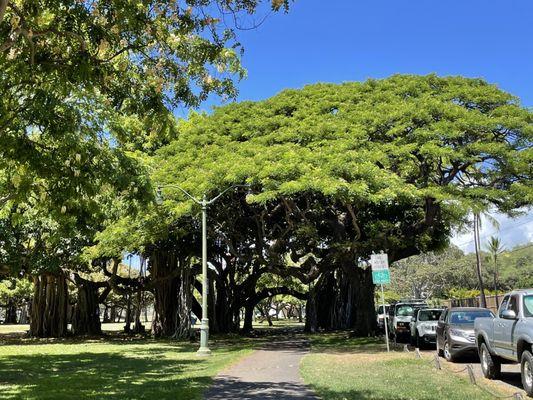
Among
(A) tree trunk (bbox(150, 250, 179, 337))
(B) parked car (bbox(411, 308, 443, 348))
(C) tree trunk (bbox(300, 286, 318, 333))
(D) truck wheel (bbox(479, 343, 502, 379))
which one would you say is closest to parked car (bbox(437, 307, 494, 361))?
(D) truck wheel (bbox(479, 343, 502, 379))

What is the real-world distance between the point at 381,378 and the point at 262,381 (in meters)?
2.63

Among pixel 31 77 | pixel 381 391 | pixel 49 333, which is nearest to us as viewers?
pixel 31 77

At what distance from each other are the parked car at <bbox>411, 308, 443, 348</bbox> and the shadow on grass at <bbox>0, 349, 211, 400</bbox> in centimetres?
809

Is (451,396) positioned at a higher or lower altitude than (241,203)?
lower

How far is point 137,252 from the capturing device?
29984 millimetres

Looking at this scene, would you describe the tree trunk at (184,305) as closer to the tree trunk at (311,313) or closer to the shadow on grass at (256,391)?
the tree trunk at (311,313)

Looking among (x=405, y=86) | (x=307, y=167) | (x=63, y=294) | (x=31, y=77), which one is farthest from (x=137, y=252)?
(x=31, y=77)

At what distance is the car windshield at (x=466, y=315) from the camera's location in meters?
16.0

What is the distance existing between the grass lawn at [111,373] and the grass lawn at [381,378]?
2.49m

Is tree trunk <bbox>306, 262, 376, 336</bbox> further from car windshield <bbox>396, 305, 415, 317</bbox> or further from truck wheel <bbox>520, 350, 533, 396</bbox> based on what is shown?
truck wheel <bbox>520, 350, 533, 396</bbox>

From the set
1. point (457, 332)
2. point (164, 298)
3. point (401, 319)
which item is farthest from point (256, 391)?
point (164, 298)

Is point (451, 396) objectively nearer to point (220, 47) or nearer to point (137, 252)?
point (220, 47)

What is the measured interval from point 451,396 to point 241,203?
1565cm

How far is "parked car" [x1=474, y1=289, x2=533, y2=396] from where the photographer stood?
31.9ft
